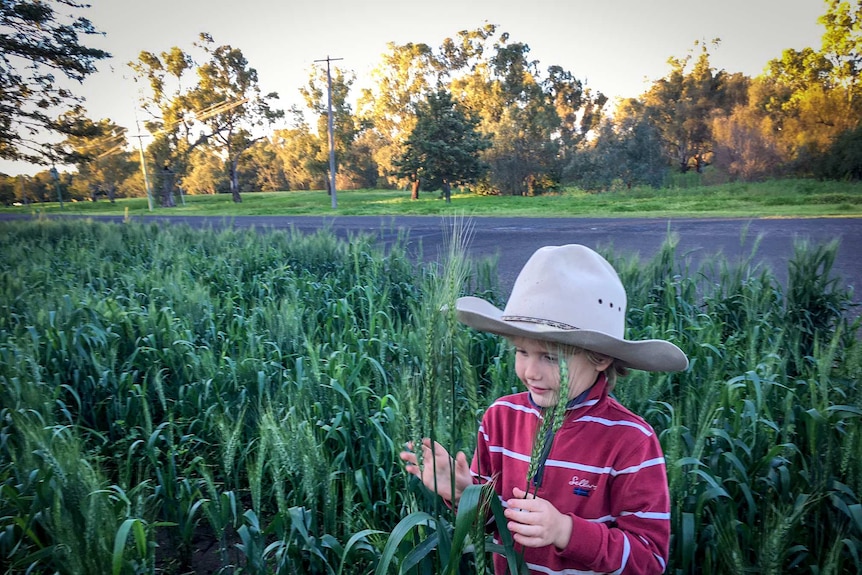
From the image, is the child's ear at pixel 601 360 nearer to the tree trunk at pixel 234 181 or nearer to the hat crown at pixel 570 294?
the hat crown at pixel 570 294

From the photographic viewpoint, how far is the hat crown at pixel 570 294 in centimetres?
133

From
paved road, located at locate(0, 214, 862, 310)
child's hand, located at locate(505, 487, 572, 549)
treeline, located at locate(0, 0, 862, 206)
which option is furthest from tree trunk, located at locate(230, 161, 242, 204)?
child's hand, located at locate(505, 487, 572, 549)

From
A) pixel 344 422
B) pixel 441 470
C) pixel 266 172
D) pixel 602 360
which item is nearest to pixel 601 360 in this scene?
pixel 602 360

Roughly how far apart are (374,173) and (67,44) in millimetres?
36647

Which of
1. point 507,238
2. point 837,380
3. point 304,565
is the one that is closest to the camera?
point 304,565

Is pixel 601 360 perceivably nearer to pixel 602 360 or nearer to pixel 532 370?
pixel 602 360

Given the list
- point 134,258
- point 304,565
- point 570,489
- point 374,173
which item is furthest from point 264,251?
point 374,173

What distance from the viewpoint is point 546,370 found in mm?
1284

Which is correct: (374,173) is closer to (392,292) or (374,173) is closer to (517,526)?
(392,292)

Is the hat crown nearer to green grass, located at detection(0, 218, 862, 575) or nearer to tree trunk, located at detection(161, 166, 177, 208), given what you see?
green grass, located at detection(0, 218, 862, 575)

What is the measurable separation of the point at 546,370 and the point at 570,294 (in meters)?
0.19

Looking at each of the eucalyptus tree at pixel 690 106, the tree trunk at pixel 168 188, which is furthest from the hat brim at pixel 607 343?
the tree trunk at pixel 168 188

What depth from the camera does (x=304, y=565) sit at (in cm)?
190

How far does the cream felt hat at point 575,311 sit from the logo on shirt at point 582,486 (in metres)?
0.29
